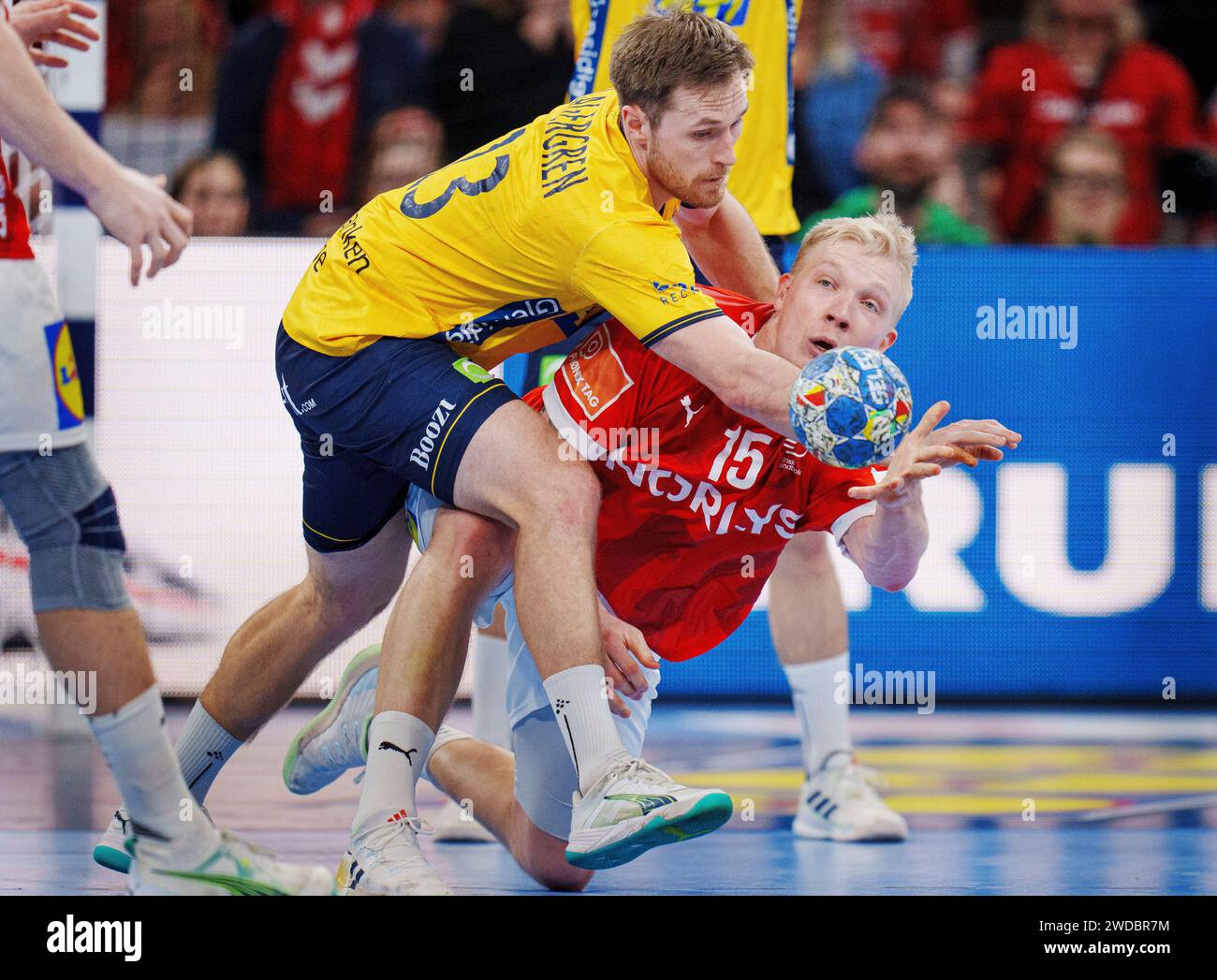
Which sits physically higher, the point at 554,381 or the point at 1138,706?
the point at 554,381

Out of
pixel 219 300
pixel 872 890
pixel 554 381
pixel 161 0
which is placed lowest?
pixel 872 890

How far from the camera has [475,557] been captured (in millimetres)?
3248

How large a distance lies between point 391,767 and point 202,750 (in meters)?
0.74

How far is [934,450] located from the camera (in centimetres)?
292

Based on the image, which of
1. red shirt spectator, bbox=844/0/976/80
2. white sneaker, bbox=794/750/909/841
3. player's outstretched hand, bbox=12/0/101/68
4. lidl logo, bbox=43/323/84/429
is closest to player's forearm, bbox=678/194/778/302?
Result: white sneaker, bbox=794/750/909/841

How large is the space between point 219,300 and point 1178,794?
3.60 m

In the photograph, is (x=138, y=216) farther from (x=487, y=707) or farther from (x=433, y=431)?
(x=487, y=707)

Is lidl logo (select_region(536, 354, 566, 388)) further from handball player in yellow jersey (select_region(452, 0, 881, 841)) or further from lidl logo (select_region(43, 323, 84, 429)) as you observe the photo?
lidl logo (select_region(43, 323, 84, 429))

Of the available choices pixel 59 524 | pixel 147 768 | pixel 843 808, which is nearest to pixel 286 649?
pixel 147 768

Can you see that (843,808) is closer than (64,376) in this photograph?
No
